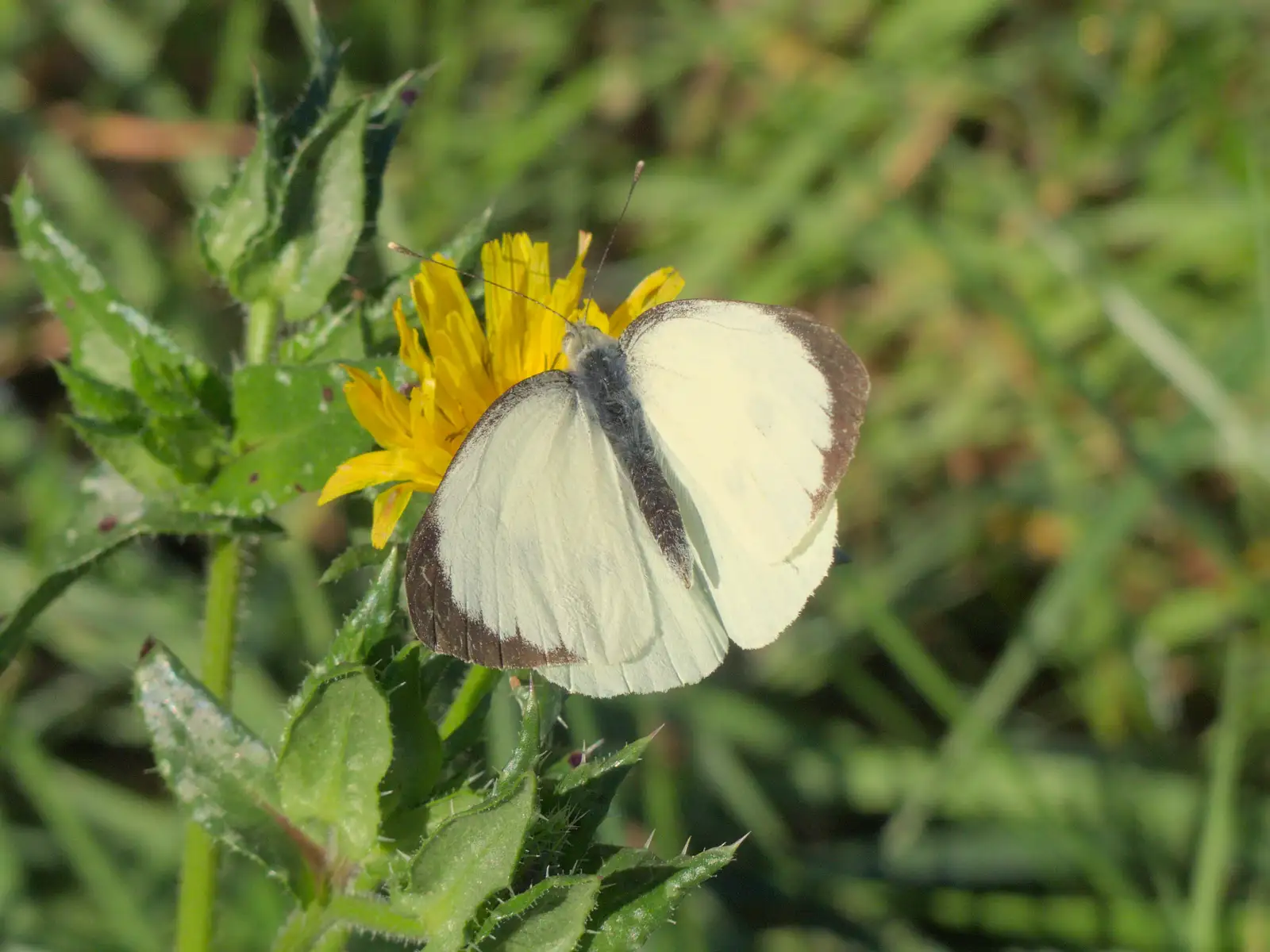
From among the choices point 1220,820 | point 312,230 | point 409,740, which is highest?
point 312,230

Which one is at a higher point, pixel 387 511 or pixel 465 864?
pixel 387 511

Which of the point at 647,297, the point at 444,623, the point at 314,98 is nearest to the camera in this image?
the point at 444,623

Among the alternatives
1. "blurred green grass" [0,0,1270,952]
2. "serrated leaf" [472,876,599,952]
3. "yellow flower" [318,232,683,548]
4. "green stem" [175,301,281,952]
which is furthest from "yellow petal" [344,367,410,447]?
"blurred green grass" [0,0,1270,952]

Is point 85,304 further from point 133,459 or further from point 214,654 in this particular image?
point 214,654

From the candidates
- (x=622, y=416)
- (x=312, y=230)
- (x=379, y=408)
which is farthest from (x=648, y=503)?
(x=312, y=230)

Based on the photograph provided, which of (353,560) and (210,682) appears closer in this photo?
(353,560)

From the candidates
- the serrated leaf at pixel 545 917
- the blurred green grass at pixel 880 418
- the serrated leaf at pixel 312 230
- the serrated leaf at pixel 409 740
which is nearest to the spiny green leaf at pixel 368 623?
the serrated leaf at pixel 409 740

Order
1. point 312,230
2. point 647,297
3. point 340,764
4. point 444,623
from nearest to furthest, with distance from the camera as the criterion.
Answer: point 444,623 < point 340,764 < point 312,230 < point 647,297

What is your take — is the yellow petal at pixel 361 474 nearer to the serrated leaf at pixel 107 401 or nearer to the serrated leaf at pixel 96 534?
the serrated leaf at pixel 96 534
